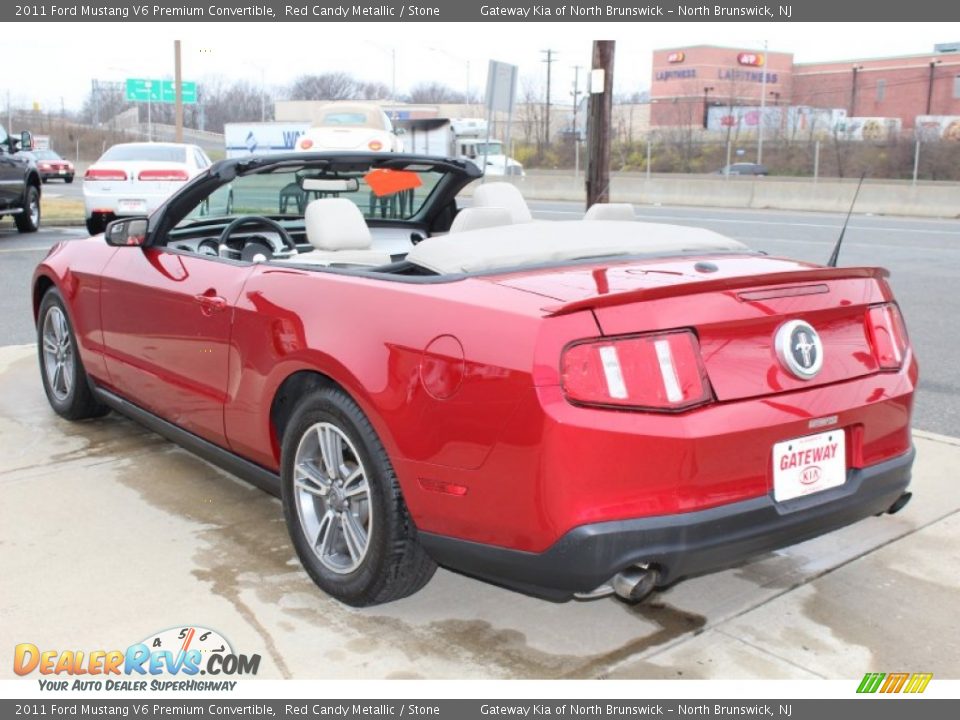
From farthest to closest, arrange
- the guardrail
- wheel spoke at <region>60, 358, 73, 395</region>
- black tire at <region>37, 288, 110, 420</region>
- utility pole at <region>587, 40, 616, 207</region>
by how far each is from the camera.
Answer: the guardrail < utility pole at <region>587, 40, 616, 207</region> < wheel spoke at <region>60, 358, 73, 395</region> < black tire at <region>37, 288, 110, 420</region>

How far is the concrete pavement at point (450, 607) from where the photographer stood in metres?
3.10

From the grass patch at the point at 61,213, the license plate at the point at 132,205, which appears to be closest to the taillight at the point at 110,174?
the license plate at the point at 132,205

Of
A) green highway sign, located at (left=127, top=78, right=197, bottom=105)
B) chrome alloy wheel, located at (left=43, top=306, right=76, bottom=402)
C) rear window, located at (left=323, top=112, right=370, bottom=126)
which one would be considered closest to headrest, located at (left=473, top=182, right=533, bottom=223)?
chrome alloy wheel, located at (left=43, top=306, right=76, bottom=402)

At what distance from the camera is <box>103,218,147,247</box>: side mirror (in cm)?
474

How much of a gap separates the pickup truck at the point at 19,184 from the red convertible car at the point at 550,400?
43.3ft

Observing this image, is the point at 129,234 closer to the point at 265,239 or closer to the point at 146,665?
the point at 265,239

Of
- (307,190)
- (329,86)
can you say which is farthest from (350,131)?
(329,86)

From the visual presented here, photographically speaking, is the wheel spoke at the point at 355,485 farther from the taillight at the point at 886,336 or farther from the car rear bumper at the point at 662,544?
the taillight at the point at 886,336

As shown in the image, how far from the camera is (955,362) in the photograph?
7383mm

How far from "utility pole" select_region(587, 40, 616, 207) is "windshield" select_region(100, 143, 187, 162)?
1002 centimetres

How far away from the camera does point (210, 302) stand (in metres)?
4.08

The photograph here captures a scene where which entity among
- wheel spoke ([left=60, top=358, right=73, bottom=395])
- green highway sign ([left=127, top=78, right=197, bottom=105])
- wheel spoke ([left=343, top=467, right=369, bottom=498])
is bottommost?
wheel spoke ([left=60, top=358, right=73, bottom=395])

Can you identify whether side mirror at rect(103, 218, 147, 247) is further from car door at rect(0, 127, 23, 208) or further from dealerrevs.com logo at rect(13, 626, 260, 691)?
car door at rect(0, 127, 23, 208)

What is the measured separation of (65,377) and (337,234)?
2108mm
